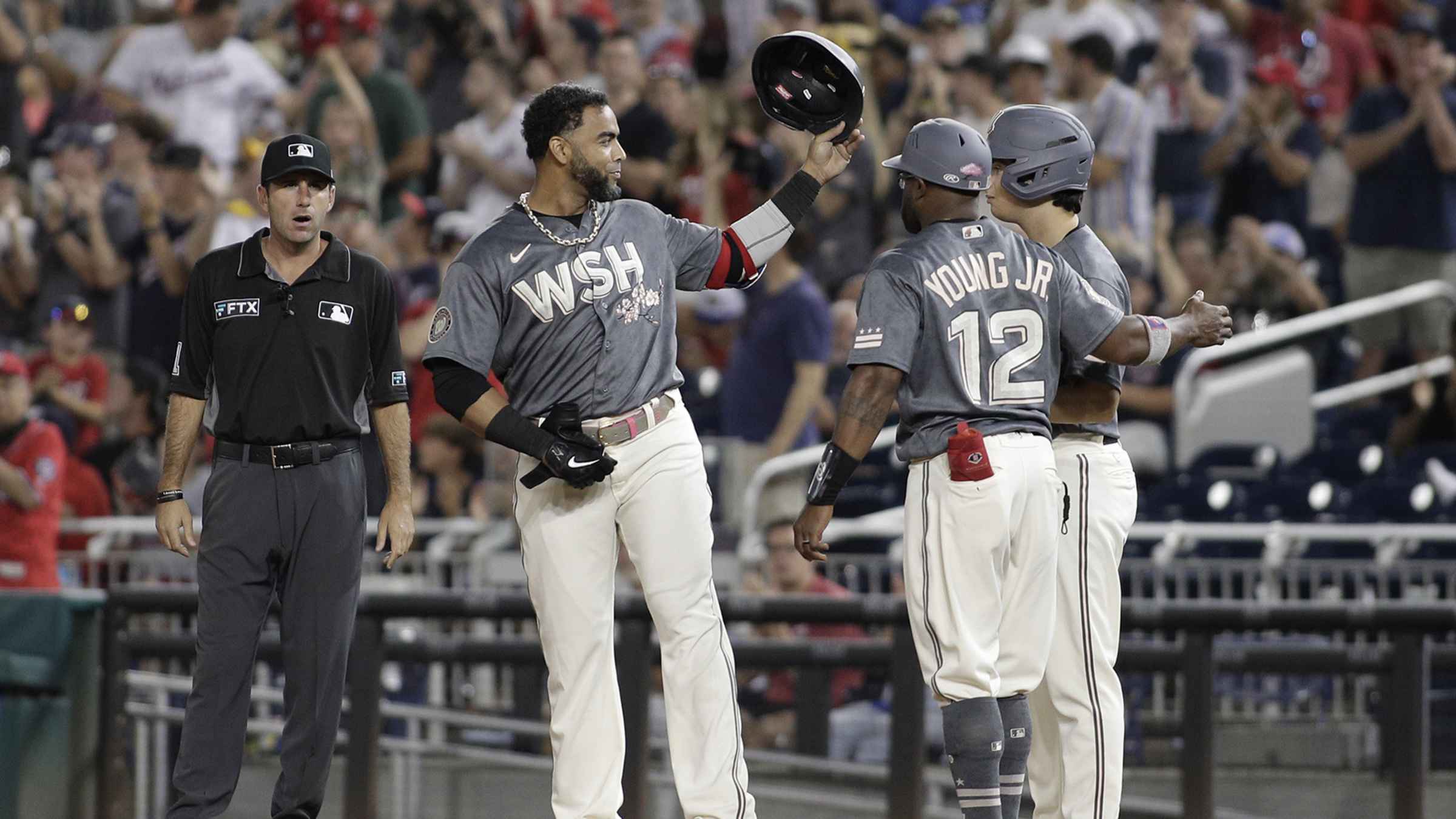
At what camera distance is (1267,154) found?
12227 millimetres

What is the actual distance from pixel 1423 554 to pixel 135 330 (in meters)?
7.59

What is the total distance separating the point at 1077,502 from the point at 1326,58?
306 inches

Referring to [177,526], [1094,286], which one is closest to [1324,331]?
[1094,286]

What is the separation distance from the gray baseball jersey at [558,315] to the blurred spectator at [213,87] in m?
7.90

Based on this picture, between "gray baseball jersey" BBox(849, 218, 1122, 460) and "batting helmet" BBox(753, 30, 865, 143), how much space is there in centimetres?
63

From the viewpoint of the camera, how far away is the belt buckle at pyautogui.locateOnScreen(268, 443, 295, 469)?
6.03 meters

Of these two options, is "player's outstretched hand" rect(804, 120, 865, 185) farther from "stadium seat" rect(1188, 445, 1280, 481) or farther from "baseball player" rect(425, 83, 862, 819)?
"stadium seat" rect(1188, 445, 1280, 481)

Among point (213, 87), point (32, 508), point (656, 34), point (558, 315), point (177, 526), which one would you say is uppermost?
point (656, 34)

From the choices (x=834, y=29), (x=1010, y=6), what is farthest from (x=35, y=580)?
(x=1010, y=6)

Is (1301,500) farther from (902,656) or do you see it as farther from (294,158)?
(294,158)

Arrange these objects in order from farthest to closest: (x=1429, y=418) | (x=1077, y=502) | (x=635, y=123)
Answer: (x=635, y=123) < (x=1429, y=418) < (x=1077, y=502)

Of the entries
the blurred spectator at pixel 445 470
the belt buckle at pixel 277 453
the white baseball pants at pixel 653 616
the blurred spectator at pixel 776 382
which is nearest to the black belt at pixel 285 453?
the belt buckle at pixel 277 453

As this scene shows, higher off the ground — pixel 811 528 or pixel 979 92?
pixel 979 92

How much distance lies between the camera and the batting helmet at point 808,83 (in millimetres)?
6246
